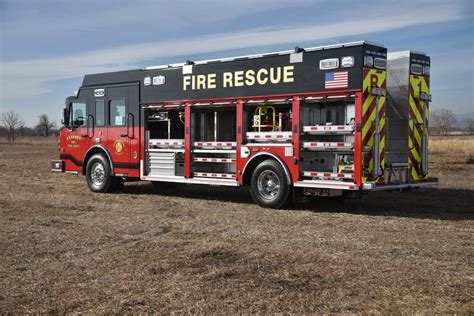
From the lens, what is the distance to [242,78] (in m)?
11.6

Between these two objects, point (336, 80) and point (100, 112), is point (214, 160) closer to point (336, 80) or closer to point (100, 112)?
point (336, 80)

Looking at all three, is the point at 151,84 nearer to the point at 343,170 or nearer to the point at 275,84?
the point at 275,84

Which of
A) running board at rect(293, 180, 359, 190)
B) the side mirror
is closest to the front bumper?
the side mirror

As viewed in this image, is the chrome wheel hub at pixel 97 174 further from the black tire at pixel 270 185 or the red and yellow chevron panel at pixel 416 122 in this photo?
the red and yellow chevron panel at pixel 416 122

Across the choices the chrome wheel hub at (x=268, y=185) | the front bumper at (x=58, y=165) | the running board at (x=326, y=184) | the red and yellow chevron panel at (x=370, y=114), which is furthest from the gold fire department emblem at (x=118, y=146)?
the red and yellow chevron panel at (x=370, y=114)

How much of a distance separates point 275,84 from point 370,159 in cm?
242

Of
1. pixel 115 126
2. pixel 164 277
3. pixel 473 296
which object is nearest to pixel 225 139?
pixel 115 126

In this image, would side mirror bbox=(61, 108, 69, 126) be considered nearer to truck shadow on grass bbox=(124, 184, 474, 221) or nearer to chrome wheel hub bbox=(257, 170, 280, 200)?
truck shadow on grass bbox=(124, 184, 474, 221)

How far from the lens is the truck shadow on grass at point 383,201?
10922 millimetres

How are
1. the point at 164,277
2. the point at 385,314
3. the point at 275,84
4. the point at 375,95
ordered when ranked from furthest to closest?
1. the point at 275,84
2. the point at 375,95
3. the point at 164,277
4. the point at 385,314

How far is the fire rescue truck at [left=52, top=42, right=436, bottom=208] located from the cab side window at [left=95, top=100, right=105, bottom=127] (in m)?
0.10

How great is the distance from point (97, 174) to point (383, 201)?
23.8 feet

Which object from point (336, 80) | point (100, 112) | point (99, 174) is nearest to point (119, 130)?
point (100, 112)

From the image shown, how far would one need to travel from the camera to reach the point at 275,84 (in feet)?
36.2
